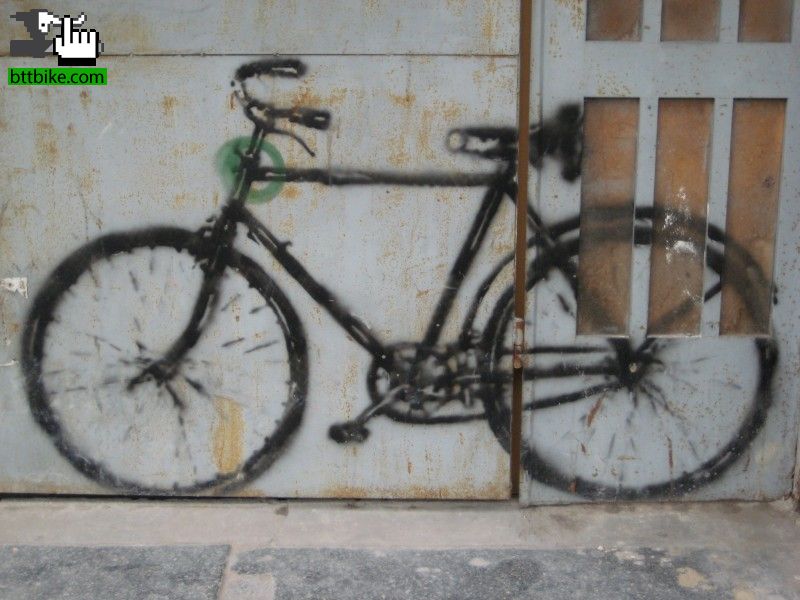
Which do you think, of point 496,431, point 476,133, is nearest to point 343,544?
point 496,431

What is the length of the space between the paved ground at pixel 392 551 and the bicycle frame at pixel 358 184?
0.75m

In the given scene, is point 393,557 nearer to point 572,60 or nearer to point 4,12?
point 572,60

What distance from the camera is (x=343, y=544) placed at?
3029 mm

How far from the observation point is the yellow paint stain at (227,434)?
323 cm

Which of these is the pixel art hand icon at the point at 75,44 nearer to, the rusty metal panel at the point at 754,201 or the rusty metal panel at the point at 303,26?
the rusty metal panel at the point at 303,26

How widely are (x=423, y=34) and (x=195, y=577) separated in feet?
6.95

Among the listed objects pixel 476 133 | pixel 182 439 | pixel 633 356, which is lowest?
pixel 182 439

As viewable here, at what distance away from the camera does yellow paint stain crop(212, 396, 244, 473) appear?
3.23 m

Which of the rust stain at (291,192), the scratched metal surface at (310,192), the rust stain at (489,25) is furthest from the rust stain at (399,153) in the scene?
the rust stain at (489,25)

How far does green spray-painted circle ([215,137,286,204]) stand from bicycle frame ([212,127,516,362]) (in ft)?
0.07

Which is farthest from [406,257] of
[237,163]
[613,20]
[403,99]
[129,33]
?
[129,33]

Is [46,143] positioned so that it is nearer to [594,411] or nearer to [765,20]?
[594,411]

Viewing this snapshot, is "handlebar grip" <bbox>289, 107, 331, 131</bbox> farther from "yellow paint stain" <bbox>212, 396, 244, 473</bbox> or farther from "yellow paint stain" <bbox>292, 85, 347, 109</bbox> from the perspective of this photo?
"yellow paint stain" <bbox>212, 396, 244, 473</bbox>

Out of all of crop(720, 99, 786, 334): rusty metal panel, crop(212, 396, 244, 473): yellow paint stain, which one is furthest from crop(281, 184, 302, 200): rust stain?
crop(720, 99, 786, 334): rusty metal panel
